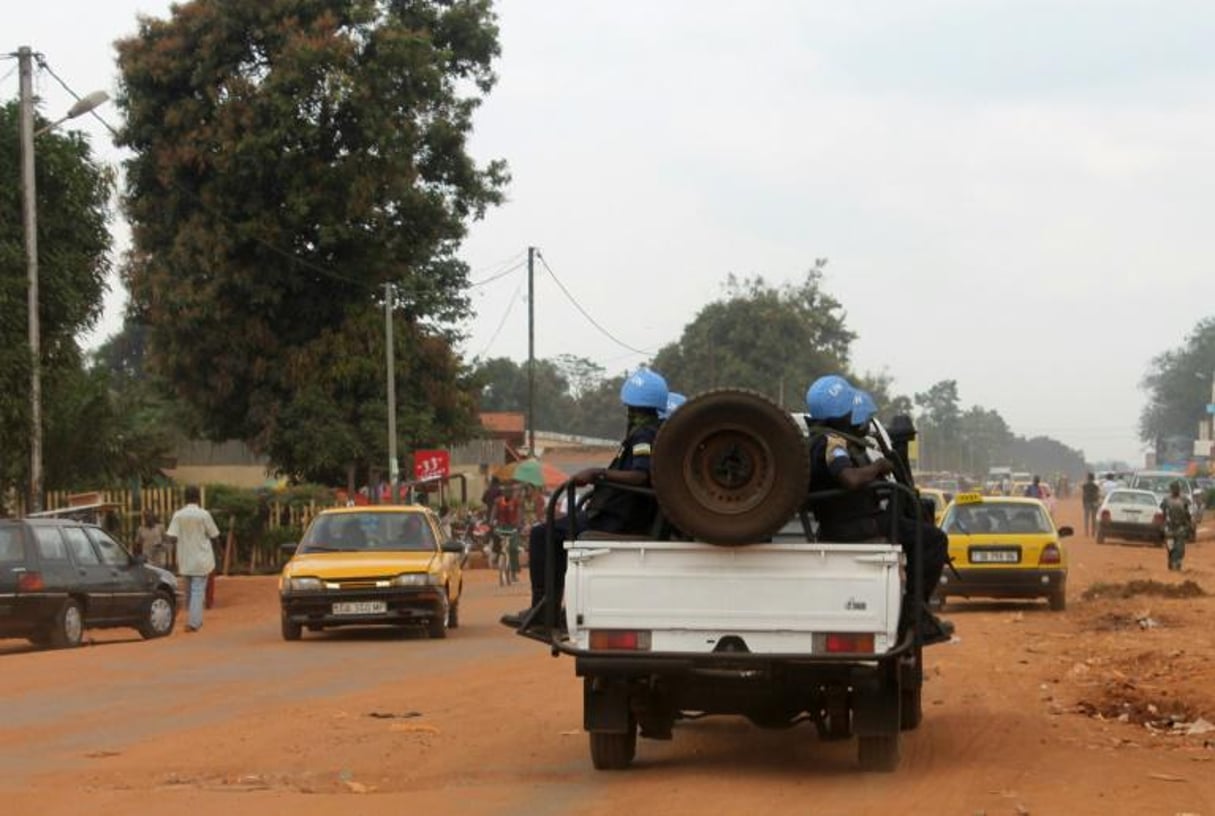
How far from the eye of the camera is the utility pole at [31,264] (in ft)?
90.3

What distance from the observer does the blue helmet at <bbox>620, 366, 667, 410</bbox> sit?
10773 millimetres

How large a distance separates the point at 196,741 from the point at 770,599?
169 inches

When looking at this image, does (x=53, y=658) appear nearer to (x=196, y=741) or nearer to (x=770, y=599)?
(x=196, y=741)

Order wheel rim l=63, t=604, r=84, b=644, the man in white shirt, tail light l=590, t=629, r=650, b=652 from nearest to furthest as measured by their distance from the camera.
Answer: tail light l=590, t=629, r=650, b=652, wheel rim l=63, t=604, r=84, b=644, the man in white shirt

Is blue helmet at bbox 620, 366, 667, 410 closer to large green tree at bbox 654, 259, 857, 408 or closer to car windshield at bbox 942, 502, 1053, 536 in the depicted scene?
car windshield at bbox 942, 502, 1053, 536

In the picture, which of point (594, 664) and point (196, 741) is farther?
point (196, 741)

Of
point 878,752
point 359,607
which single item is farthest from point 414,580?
point 878,752

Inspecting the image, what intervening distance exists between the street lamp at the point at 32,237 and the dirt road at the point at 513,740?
8.71 m

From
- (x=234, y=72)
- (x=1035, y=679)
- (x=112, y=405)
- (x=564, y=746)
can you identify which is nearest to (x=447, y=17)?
(x=234, y=72)

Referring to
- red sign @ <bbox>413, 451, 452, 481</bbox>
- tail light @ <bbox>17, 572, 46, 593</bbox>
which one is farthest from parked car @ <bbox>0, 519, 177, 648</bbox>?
red sign @ <bbox>413, 451, 452, 481</bbox>

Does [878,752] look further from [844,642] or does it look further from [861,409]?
[861,409]

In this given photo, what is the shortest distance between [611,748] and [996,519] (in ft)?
51.3

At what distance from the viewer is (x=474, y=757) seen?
1108 centimetres

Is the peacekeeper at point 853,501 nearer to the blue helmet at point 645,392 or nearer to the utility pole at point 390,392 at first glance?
the blue helmet at point 645,392
